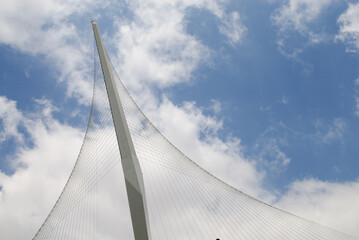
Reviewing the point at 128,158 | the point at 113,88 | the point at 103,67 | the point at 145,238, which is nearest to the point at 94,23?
the point at 103,67

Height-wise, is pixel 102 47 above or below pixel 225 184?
above

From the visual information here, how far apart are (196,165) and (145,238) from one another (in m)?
7.36

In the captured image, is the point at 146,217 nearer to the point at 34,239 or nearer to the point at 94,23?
the point at 34,239

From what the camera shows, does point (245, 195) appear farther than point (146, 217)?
A: Yes

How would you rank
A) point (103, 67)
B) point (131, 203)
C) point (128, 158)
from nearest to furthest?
point (131, 203)
point (128, 158)
point (103, 67)

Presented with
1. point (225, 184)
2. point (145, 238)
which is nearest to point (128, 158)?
point (145, 238)

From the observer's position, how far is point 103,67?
16469 millimetres

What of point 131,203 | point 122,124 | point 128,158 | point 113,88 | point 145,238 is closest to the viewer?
point 145,238

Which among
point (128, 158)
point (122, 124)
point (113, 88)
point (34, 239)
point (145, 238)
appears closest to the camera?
point (145, 238)

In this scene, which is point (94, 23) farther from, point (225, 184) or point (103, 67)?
point (225, 184)

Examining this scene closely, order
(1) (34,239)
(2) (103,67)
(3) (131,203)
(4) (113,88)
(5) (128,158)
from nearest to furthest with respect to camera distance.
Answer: (3) (131,203)
(5) (128,158)
(4) (113,88)
(2) (103,67)
(1) (34,239)

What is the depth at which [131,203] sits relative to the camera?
11.3 m

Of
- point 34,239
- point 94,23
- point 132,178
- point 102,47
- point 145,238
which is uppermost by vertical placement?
point 94,23

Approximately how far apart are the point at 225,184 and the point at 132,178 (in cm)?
753
